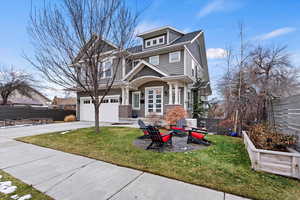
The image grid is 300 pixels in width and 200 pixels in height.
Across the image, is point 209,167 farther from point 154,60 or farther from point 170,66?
point 154,60

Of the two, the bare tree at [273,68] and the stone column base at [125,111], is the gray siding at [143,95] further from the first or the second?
the bare tree at [273,68]

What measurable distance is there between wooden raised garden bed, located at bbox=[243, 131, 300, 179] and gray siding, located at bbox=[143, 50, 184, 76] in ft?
29.2

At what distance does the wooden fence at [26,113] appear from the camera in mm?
13152

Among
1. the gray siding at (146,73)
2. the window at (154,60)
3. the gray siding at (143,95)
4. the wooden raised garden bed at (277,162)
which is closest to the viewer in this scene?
the wooden raised garden bed at (277,162)

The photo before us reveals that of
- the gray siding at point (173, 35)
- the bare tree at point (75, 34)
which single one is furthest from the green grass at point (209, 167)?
the gray siding at point (173, 35)

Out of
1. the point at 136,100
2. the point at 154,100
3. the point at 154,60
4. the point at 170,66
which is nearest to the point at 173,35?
the point at 154,60

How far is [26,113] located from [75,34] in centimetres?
1320

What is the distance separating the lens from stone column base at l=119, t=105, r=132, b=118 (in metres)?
12.2

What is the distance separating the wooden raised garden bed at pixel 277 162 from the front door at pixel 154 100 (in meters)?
8.42

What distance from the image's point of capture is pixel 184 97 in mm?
11289

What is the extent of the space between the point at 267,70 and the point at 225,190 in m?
11.6

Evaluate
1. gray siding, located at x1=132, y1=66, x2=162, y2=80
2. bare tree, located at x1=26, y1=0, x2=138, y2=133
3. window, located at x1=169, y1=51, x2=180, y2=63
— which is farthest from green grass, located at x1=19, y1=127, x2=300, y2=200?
window, located at x1=169, y1=51, x2=180, y2=63

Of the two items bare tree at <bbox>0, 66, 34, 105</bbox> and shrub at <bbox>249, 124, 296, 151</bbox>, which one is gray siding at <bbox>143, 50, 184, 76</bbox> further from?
bare tree at <bbox>0, 66, 34, 105</bbox>

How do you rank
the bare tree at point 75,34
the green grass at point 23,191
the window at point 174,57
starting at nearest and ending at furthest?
the green grass at point 23,191 → the bare tree at point 75,34 → the window at point 174,57
